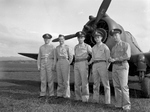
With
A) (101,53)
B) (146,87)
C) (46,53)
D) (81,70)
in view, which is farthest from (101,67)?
(146,87)

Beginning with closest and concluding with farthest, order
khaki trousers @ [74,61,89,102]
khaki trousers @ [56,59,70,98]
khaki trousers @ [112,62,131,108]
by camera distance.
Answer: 1. khaki trousers @ [112,62,131,108]
2. khaki trousers @ [74,61,89,102]
3. khaki trousers @ [56,59,70,98]

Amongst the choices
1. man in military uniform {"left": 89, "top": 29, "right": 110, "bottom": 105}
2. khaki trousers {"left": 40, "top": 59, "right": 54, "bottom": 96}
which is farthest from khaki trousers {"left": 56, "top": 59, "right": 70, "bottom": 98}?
man in military uniform {"left": 89, "top": 29, "right": 110, "bottom": 105}

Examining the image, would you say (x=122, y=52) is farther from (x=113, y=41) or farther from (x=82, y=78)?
(x=113, y=41)

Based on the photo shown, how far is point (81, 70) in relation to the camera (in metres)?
→ 5.58

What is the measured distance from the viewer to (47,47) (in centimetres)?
646

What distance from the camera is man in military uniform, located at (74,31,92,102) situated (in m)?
5.59

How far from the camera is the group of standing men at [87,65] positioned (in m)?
4.78

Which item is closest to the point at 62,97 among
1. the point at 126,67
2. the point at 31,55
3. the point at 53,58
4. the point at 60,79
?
the point at 60,79

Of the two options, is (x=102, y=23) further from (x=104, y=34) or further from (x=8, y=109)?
(x=8, y=109)

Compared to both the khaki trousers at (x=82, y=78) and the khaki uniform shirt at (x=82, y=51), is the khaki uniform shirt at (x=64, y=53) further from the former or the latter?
the khaki trousers at (x=82, y=78)

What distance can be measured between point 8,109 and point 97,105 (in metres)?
2.36

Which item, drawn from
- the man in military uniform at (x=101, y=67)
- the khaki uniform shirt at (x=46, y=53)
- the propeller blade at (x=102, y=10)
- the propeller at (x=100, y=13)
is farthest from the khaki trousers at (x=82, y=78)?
the propeller blade at (x=102, y=10)

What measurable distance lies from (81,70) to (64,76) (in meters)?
0.76

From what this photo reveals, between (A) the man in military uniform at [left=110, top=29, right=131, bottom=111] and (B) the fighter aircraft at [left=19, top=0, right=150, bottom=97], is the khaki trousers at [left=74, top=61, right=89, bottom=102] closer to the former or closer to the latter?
(A) the man in military uniform at [left=110, top=29, right=131, bottom=111]
